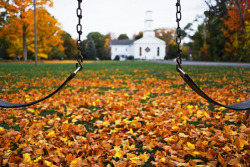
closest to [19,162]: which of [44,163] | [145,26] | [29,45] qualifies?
[44,163]

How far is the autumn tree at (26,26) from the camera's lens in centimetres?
2144

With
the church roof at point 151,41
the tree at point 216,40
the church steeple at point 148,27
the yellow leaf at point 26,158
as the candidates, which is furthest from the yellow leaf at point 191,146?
the church roof at point 151,41

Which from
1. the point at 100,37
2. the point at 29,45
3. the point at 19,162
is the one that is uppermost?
the point at 100,37

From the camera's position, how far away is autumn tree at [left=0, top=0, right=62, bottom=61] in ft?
70.3

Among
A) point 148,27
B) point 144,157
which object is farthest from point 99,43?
point 144,157

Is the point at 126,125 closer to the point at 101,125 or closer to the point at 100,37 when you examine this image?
the point at 101,125

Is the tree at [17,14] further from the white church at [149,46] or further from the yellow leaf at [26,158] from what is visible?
the white church at [149,46]

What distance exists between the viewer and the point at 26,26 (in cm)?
2800

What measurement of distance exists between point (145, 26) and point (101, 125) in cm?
6016

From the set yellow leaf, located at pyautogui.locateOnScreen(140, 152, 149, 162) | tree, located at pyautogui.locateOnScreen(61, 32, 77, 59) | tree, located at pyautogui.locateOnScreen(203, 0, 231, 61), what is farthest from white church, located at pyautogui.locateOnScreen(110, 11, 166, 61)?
yellow leaf, located at pyautogui.locateOnScreen(140, 152, 149, 162)

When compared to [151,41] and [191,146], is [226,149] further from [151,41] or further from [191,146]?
[151,41]

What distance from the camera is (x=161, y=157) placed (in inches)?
75.3

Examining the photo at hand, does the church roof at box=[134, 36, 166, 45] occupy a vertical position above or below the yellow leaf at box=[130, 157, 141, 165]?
above

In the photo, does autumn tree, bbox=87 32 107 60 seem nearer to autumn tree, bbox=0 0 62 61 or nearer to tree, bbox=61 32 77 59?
tree, bbox=61 32 77 59
